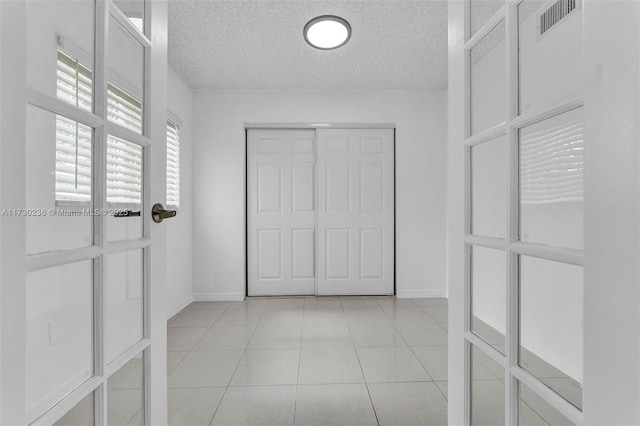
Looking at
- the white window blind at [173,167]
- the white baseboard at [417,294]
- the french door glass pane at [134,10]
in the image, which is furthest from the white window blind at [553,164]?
the white baseboard at [417,294]

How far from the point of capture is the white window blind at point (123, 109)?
0.81m

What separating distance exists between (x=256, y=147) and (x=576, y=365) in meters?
3.95

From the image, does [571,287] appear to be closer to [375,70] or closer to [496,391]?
[496,391]

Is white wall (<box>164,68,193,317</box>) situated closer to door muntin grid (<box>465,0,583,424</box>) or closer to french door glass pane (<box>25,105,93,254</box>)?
french door glass pane (<box>25,105,93,254</box>)

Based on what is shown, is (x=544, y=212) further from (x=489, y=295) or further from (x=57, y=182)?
(x=57, y=182)

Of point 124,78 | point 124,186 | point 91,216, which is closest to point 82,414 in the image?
point 91,216

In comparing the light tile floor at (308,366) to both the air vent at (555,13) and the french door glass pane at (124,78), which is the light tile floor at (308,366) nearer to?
the french door glass pane at (124,78)

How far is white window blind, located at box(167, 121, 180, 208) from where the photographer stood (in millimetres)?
3462

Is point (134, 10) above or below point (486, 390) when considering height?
above

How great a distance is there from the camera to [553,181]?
2.15ft

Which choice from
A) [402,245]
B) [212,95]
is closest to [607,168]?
[402,245]

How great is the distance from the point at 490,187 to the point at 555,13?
0.38 metres

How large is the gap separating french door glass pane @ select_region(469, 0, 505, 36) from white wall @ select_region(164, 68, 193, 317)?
309cm

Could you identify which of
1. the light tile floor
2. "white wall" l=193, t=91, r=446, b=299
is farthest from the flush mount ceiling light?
the light tile floor
